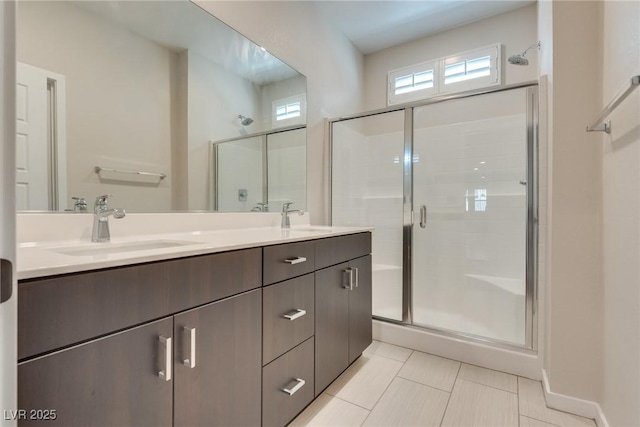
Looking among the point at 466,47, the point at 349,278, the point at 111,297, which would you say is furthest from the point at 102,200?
the point at 466,47

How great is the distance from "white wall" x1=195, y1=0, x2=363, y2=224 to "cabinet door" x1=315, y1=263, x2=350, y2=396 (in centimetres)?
90

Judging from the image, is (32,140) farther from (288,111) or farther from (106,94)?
(288,111)

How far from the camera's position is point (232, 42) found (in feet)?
5.74

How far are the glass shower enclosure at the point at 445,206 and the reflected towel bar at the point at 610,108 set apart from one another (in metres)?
0.98

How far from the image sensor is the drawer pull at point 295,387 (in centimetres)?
121

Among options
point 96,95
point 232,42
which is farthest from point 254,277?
point 232,42

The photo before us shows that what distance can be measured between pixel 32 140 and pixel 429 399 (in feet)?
6.58

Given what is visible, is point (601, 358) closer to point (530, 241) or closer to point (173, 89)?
point (530, 241)

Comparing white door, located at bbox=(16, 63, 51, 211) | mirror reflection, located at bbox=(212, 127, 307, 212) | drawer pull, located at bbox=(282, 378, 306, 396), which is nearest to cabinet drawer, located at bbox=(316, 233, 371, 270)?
drawer pull, located at bbox=(282, 378, 306, 396)

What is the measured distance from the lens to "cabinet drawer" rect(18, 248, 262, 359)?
0.58 meters

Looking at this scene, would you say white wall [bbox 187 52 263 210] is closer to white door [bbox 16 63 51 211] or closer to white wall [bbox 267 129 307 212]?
white wall [bbox 267 129 307 212]

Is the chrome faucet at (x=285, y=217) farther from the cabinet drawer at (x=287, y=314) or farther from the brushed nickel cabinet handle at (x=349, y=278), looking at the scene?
the cabinet drawer at (x=287, y=314)

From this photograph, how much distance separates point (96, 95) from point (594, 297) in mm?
→ 2299

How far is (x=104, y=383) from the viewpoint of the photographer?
0.68 m
